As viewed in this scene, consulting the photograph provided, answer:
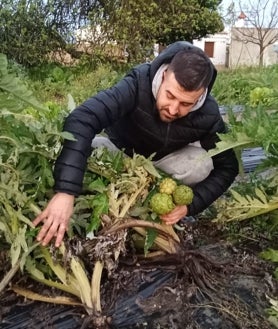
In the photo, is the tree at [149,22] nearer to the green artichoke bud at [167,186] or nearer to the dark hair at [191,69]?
the dark hair at [191,69]

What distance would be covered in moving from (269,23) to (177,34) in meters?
9.29

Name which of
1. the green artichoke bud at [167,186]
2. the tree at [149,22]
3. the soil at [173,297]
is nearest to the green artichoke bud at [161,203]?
the green artichoke bud at [167,186]

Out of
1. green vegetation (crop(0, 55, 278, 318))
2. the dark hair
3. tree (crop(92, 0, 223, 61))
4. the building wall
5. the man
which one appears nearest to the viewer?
green vegetation (crop(0, 55, 278, 318))

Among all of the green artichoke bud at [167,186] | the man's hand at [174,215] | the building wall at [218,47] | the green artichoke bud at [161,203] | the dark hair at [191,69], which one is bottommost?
the building wall at [218,47]

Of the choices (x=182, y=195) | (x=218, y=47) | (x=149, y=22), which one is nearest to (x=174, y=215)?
(x=182, y=195)

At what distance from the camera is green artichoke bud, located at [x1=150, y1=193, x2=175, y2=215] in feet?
Result: 6.31

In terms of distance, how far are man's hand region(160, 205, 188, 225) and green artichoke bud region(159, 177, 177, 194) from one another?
0.24ft

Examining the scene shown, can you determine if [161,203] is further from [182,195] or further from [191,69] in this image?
[191,69]

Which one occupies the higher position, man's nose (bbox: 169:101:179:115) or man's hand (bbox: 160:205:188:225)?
man's nose (bbox: 169:101:179:115)

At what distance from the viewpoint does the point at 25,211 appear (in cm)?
175

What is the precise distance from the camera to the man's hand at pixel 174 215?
1.99 m

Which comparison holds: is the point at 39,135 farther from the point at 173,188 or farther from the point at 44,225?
the point at 173,188

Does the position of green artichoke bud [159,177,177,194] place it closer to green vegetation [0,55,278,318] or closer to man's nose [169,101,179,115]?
green vegetation [0,55,278,318]

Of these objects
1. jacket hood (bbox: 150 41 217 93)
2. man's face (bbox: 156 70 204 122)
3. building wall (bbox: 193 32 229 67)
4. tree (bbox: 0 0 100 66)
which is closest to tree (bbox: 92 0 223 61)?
tree (bbox: 0 0 100 66)
